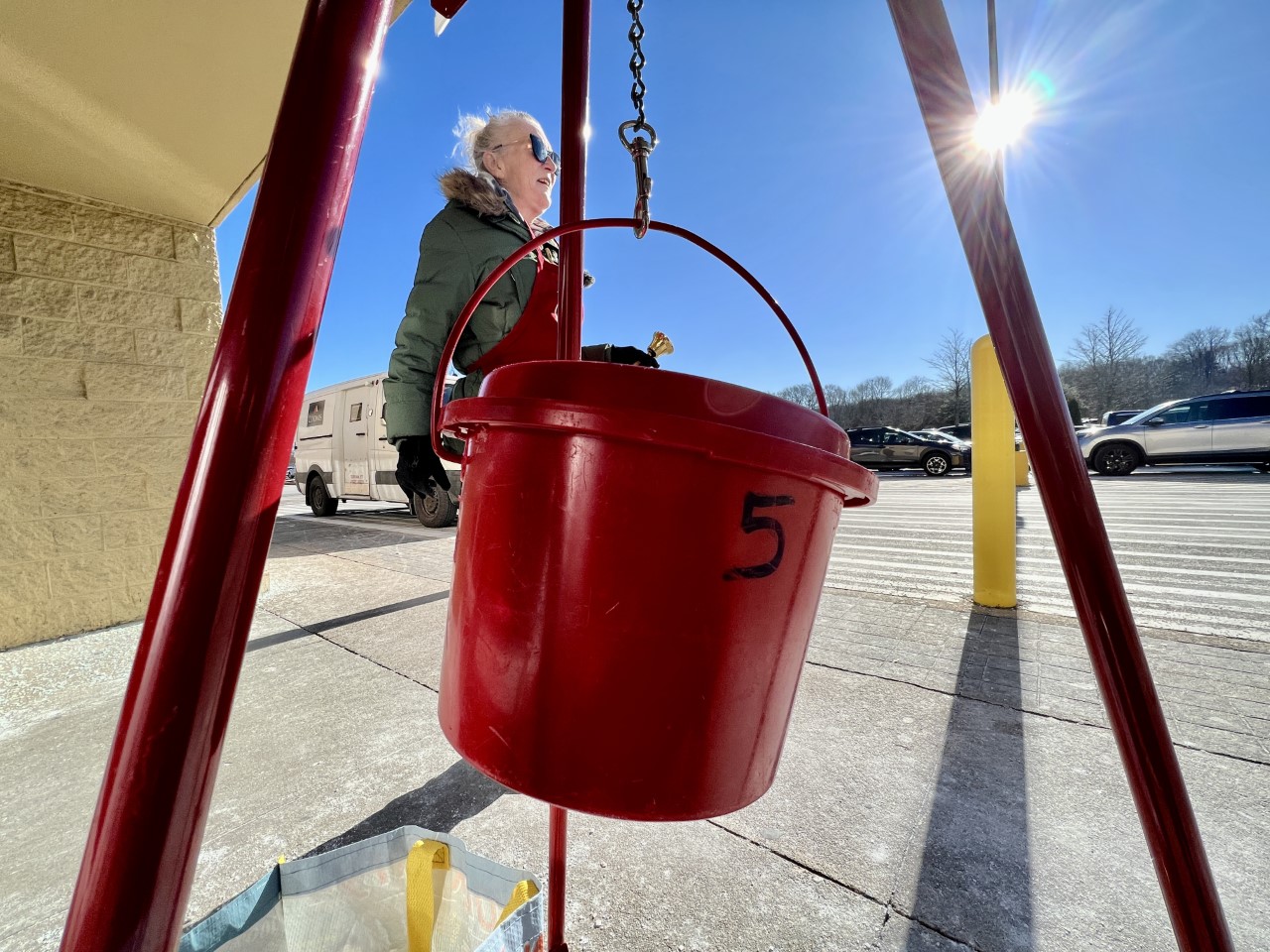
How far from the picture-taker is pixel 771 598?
0.67 m

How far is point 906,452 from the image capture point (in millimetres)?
16953

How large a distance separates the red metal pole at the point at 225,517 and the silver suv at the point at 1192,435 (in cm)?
1438

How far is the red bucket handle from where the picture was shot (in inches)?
34.2

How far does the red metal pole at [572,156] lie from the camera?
1.06 metres

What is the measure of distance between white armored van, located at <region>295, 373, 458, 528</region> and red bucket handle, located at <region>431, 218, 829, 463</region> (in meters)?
6.09

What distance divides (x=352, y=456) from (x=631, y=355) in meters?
8.03

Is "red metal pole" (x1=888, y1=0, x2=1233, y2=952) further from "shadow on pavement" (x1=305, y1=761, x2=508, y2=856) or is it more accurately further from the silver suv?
the silver suv

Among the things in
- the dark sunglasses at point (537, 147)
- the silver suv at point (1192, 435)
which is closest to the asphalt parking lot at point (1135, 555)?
the dark sunglasses at point (537, 147)

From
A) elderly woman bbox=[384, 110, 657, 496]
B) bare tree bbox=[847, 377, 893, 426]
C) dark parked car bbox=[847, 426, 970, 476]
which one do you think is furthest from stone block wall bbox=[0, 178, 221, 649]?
bare tree bbox=[847, 377, 893, 426]

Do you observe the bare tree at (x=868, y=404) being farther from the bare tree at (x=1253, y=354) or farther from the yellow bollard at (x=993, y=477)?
the yellow bollard at (x=993, y=477)

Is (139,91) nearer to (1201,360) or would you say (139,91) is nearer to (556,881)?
(556,881)

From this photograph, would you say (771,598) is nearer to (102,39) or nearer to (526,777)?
(526,777)

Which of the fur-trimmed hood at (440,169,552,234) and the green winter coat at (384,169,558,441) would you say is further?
the fur-trimmed hood at (440,169,552,234)

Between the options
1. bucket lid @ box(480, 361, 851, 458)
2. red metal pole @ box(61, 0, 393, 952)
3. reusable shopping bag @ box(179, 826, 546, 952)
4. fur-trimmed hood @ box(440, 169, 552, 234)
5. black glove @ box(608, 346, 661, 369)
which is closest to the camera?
red metal pole @ box(61, 0, 393, 952)
